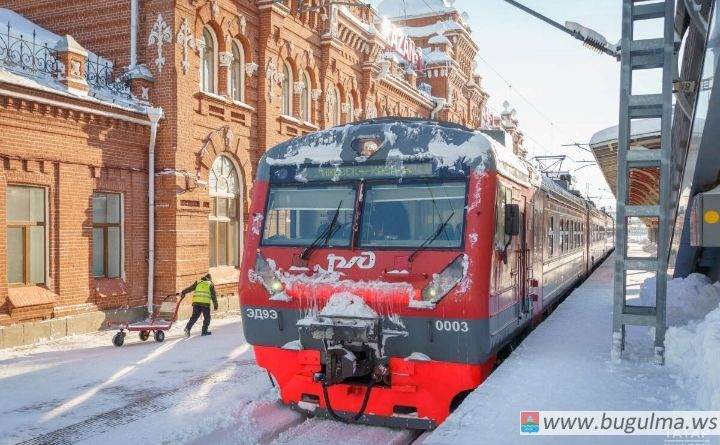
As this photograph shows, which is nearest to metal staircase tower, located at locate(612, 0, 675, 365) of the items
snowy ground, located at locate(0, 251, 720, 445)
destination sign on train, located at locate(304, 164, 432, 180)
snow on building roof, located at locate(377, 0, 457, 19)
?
snowy ground, located at locate(0, 251, 720, 445)

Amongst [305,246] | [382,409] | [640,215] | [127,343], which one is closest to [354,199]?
[305,246]

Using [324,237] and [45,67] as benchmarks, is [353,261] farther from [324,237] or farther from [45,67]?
[45,67]

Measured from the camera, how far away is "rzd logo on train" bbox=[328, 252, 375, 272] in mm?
6098

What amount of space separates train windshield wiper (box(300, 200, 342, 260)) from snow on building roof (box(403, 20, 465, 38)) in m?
31.1

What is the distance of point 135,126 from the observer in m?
13.9

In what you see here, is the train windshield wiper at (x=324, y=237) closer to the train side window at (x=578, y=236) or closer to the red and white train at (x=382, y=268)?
the red and white train at (x=382, y=268)

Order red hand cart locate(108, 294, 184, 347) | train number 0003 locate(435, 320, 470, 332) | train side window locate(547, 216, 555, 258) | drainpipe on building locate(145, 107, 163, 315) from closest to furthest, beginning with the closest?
train number 0003 locate(435, 320, 470, 332) < train side window locate(547, 216, 555, 258) < red hand cart locate(108, 294, 184, 347) < drainpipe on building locate(145, 107, 163, 315)

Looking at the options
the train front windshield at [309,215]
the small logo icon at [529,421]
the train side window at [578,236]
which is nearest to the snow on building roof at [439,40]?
the train side window at [578,236]

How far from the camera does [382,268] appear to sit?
603 centimetres

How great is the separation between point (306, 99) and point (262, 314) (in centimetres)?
1449

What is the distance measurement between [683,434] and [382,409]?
8.95 ft

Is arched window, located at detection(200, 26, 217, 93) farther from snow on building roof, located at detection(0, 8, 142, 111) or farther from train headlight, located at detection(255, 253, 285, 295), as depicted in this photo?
train headlight, located at detection(255, 253, 285, 295)

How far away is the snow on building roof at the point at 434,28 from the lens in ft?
117

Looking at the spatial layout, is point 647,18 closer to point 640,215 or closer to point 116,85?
point 640,215
